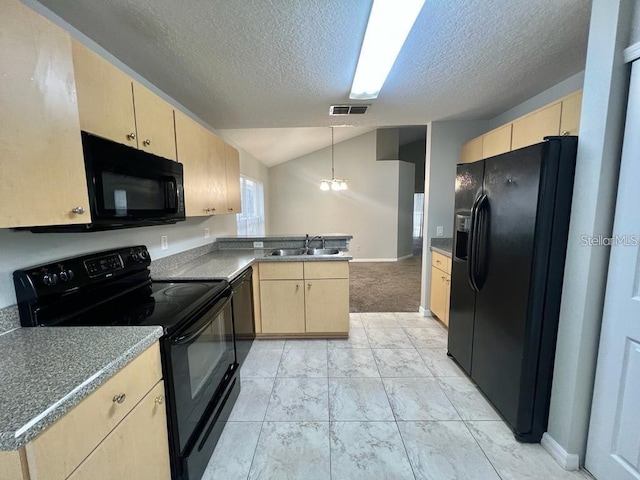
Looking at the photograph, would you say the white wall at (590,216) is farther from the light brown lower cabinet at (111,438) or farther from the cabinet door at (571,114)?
the light brown lower cabinet at (111,438)

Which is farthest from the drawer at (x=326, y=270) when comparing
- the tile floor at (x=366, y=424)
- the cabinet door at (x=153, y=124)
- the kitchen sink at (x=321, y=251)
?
the cabinet door at (x=153, y=124)

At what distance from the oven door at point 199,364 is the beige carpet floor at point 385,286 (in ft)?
6.95

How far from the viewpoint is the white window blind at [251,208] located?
4.74 metres

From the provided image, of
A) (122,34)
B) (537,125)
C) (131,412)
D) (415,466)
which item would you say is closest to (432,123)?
(537,125)

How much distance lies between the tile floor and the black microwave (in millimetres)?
Answer: 1367

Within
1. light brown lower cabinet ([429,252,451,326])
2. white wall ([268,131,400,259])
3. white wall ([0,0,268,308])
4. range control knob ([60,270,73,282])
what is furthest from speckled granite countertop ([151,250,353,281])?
white wall ([268,131,400,259])

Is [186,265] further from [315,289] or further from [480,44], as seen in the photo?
[480,44]

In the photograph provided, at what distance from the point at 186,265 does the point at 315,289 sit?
1216 mm

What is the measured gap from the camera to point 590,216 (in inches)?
51.0

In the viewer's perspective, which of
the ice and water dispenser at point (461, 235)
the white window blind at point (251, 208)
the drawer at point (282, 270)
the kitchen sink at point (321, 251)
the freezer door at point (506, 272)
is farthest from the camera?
the white window blind at point (251, 208)

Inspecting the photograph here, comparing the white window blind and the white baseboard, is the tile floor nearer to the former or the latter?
the white baseboard

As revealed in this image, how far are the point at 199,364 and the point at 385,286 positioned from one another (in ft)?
12.1

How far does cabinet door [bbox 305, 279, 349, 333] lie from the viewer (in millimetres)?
2725

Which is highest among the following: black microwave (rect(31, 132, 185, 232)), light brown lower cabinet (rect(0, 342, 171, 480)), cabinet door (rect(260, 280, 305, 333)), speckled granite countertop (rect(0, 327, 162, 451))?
black microwave (rect(31, 132, 185, 232))
